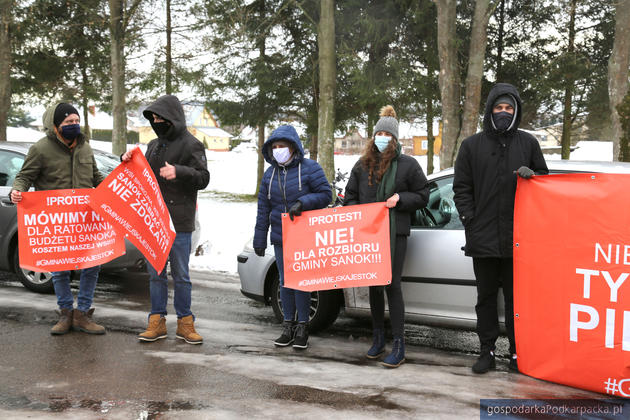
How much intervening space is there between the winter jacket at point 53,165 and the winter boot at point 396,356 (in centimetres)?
314

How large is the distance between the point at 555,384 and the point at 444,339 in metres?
1.41

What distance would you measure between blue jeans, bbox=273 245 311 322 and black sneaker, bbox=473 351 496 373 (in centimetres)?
146

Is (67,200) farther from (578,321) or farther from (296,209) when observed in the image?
(578,321)

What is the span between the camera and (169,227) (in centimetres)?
491

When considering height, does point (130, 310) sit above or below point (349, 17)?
below

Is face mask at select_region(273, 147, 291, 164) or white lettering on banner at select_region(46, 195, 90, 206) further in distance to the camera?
white lettering on banner at select_region(46, 195, 90, 206)

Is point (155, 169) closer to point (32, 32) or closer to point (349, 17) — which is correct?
point (349, 17)

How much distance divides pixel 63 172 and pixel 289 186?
2.12m

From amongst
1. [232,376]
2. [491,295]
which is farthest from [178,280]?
[491,295]

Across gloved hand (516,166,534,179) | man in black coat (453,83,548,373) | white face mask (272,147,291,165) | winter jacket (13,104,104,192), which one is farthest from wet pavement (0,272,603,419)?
white face mask (272,147,291,165)

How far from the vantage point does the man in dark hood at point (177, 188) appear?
4.98 m

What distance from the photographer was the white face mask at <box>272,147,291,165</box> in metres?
4.96

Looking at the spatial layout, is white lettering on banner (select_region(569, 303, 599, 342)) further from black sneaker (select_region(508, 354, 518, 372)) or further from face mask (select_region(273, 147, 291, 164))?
face mask (select_region(273, 147, 291, 164))

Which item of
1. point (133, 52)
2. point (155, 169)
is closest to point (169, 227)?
point (155, 169)
